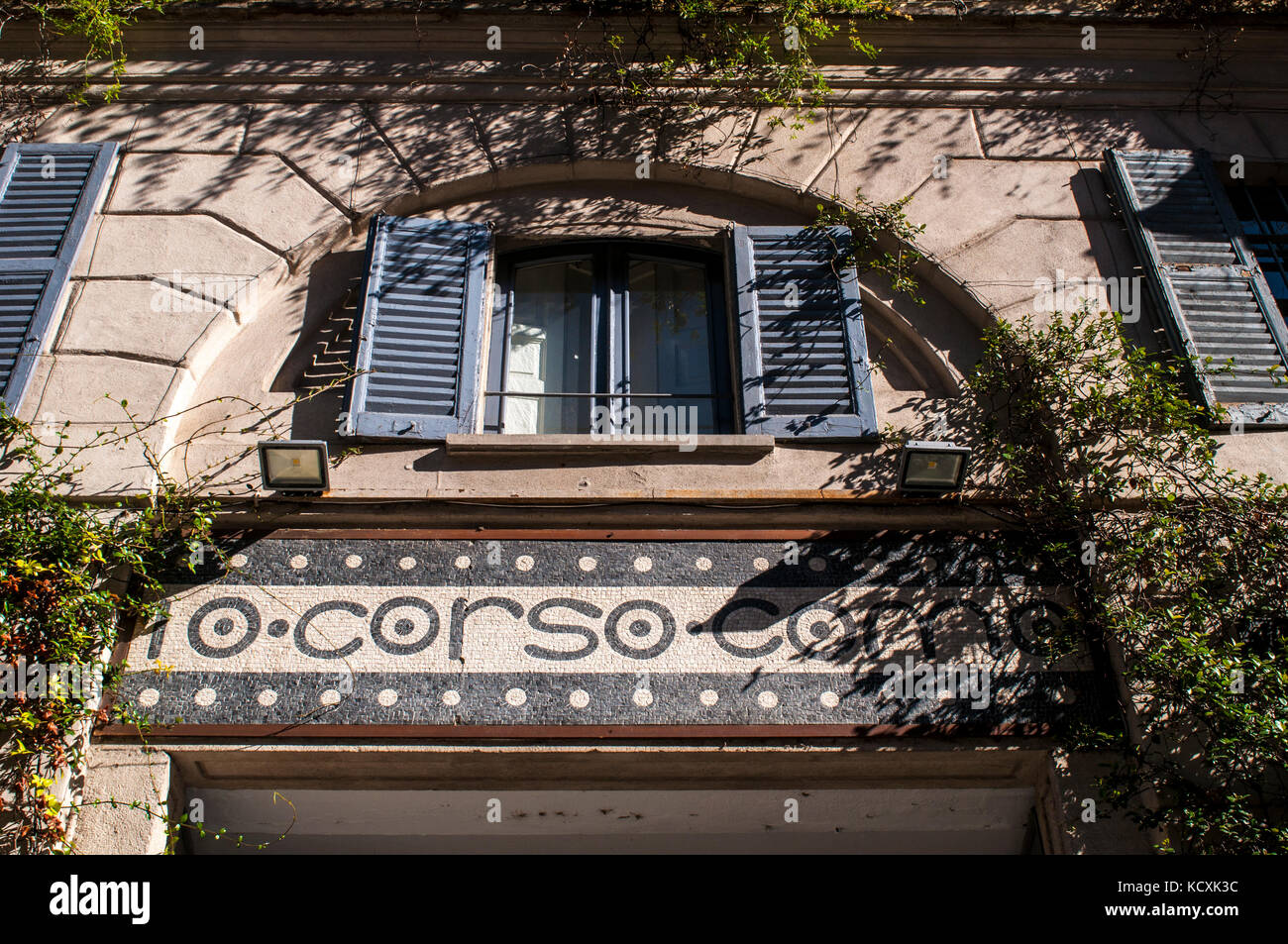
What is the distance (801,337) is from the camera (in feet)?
21.0

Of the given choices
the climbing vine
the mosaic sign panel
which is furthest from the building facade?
the climbing vine

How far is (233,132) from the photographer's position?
7090mm

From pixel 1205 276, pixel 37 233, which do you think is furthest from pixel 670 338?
pixel 37 233

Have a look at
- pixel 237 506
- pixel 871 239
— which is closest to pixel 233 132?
pixel 237 506

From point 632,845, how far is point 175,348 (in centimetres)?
373

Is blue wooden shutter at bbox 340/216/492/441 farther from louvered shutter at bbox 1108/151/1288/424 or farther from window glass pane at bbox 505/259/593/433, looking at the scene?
louvered shutter at bbox 1108/151/1288/424

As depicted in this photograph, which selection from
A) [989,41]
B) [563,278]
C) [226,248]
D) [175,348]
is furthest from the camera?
[989,41]

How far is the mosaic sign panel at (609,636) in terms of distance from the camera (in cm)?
496

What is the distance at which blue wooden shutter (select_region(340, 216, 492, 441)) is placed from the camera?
19.6ft

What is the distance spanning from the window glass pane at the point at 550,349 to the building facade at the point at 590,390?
0.08ft

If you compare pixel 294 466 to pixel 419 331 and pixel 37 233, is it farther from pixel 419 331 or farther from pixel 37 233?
pixel 37 233

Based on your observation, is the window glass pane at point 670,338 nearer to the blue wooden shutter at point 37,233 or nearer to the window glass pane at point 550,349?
the window glass pane at point 550,349

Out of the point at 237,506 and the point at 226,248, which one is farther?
the point at 226,248
